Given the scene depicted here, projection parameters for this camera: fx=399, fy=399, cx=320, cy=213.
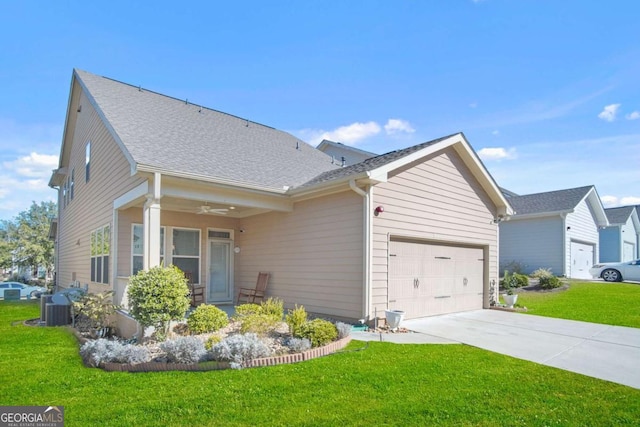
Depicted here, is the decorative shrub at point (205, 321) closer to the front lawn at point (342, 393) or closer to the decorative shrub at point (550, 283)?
the front lawn at point (342, 393)

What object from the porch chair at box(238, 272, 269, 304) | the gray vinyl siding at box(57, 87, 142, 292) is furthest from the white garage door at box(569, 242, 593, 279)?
the gray vinyl siding at box(57, 87, 142, 292)

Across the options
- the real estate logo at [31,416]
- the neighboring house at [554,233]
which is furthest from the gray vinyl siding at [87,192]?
the neighboring house at [554,233]

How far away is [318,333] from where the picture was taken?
6359 millimetres

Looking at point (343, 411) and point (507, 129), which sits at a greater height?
point (507, 129)

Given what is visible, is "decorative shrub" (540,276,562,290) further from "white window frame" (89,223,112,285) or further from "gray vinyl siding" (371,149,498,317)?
"white window frame" (89,223,112,285)

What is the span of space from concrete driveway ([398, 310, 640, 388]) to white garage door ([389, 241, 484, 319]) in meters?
0.39

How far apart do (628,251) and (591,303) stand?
64.0ft

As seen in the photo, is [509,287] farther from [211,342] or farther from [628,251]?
[628,251]

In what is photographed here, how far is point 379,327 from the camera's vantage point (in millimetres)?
7984

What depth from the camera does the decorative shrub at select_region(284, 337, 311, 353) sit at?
6.00 metres

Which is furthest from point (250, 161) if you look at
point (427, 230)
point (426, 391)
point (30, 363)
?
point (426, 391)

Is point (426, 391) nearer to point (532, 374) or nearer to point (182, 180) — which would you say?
point (532, 374)

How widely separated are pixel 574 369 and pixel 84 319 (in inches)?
402

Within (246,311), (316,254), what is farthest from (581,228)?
(246,311)
